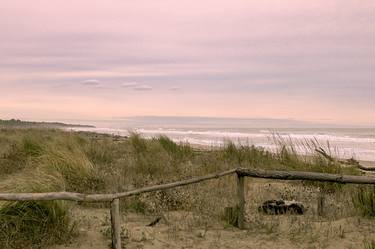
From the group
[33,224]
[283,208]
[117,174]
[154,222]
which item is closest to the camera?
[33,224]

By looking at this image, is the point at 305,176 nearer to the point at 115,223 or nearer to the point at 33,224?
the point at 115,223

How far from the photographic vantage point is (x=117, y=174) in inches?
402

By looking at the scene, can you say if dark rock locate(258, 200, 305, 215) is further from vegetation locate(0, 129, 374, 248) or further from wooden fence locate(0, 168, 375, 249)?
wooden fence locate(0, 168, 375, 249)

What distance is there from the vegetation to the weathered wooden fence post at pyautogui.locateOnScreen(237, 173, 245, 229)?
0.60 meters

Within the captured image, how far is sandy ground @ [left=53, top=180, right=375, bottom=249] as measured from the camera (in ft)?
21.0

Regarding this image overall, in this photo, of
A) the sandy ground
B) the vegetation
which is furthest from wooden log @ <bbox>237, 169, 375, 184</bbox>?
the vegetation

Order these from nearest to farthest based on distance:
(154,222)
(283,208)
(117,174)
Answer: (154,222) < (283,208) < (117,174)

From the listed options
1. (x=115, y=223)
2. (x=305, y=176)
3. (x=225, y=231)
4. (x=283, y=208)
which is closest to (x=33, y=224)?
(x=115, y=223)

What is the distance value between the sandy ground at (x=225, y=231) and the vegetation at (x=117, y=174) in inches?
12.3

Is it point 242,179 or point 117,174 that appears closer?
point 242,179

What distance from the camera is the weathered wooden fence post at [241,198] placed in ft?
22.8

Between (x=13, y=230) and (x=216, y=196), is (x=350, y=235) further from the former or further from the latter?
(x=13, y=230)

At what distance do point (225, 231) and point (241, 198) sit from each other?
520mm

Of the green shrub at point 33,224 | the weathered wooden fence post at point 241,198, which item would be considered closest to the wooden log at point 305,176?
the weathered wooden fence post at point 241,198
